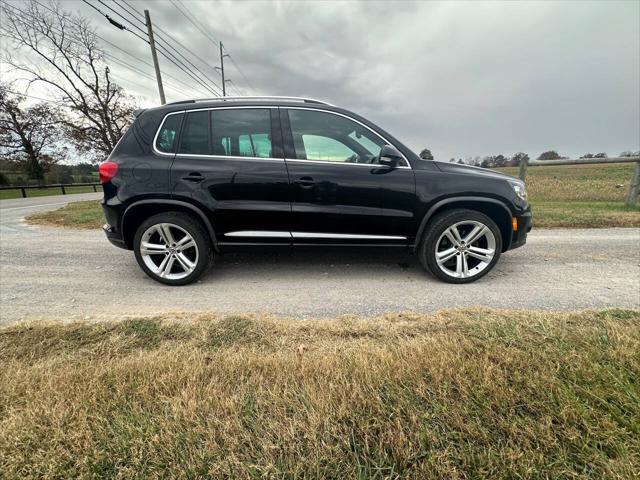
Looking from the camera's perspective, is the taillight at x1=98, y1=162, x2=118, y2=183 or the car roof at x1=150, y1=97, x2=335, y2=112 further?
the car roof at x1=150, y1=97, x2=335, y2=112

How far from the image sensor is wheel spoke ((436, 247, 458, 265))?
10.8ft

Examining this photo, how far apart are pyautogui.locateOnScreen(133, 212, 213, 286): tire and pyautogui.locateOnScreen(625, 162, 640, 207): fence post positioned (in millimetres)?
9700

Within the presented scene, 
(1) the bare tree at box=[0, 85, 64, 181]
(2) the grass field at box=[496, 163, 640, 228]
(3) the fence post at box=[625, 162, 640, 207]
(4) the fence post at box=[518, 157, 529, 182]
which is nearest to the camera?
(2) the grass field at box=[496, 163, 640, 228]

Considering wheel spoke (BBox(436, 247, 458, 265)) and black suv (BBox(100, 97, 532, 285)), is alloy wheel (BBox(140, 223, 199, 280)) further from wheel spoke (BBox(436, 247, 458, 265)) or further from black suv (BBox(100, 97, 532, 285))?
wheel spoke (BBox(436, 247, 458, 265))

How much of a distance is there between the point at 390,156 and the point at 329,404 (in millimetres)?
2394

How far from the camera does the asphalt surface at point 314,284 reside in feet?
9.10

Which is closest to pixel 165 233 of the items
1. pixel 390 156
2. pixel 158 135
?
pixel 158 135

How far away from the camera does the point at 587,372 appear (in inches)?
62.6

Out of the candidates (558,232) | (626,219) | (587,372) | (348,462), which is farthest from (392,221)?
(626,219)

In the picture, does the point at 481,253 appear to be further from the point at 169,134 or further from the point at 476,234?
the point at 169,134

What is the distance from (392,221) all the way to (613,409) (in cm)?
216

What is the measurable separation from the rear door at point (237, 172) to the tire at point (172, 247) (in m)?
0.22

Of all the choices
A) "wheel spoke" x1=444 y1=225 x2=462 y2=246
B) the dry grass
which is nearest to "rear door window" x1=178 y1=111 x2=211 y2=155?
the dry grass

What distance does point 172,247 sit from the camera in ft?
10.7
